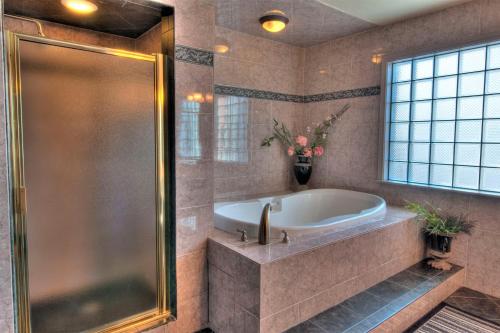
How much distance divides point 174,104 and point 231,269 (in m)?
1.09

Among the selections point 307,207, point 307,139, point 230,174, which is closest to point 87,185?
point 230,174

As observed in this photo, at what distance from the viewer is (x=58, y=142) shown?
1521 mm

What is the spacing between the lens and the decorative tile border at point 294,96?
3.23m

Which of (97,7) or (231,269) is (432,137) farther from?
(97,7)

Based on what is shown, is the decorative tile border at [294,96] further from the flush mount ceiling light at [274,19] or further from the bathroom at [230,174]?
the flush mount ceiling light at [274,19]

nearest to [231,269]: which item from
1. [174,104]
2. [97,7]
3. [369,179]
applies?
[174,104]

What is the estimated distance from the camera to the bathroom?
59.7 inches

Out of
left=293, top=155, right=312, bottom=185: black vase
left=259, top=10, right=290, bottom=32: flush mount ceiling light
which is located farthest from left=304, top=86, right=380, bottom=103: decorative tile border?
left=259, top=10, right=290, bottom=32: flush mount ceiling light

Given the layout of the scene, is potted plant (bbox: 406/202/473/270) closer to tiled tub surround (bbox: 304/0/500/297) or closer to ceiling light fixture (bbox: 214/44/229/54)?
tiled tub surround (bbox: 304/0/500/297)

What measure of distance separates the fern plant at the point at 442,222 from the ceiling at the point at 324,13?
5.86 feet

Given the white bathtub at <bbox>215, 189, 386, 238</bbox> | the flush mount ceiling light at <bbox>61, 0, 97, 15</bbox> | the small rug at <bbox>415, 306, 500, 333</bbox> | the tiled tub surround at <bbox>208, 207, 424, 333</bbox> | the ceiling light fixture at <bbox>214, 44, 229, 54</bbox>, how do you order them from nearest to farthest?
the tiled tub surround at <bbox>208, 207, 424, 333</bbox> < the flush mount ceiling light at <bbox>61, 0, 97, 15</bbox> < the small rug at <bbox>415, 306, 500, 333</bbox> < the white bathtub at <bbox>215, 189, 386, 238</bbox> < the ceiling light fixture at <bbox>214, 44, 229, 54</bbox>

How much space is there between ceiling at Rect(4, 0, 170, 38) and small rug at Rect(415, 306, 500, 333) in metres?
2.76

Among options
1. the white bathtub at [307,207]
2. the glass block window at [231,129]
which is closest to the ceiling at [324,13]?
the glass block window at [231,129]

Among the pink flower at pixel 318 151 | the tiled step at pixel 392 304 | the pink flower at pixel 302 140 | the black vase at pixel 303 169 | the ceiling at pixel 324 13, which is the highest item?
the ceiling at pixel 324 13
